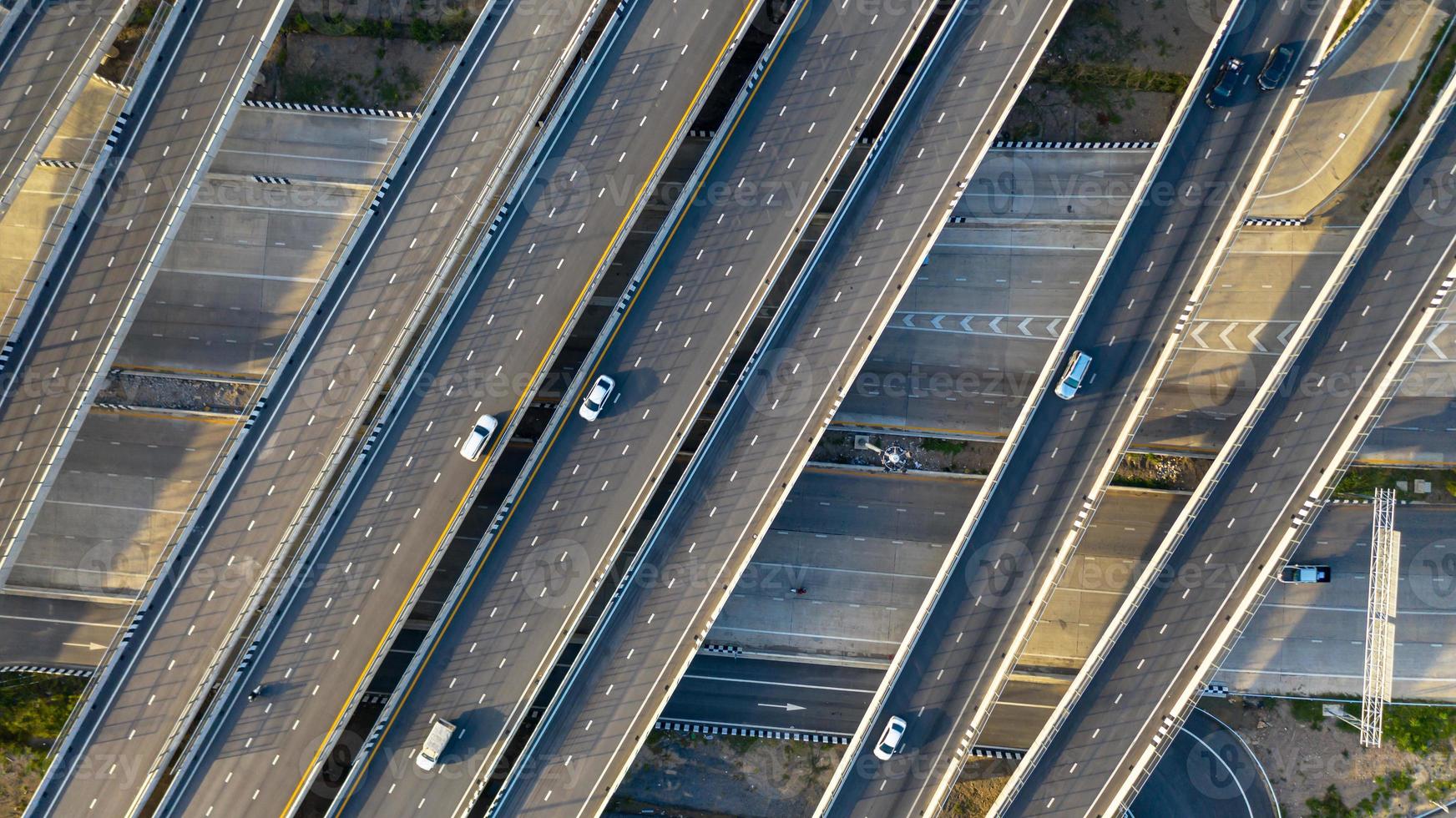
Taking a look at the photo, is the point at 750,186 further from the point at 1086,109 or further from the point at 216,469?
the point at 216,469

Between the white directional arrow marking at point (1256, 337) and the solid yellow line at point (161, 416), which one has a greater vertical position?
the white directional arrow marking at point (1256, 337)

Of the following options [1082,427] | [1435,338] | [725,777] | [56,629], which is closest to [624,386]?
[725,777]

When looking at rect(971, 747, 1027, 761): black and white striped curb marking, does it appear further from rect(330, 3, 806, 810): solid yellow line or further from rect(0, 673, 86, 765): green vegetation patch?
rect(0, 673, 86, 765): green vegetation patch

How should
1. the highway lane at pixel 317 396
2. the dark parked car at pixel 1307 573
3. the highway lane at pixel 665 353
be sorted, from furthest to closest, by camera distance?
the dark parked car at pixel 1307 573
the highway lane at pixel 665 353
the highway lane at pixel 317 396

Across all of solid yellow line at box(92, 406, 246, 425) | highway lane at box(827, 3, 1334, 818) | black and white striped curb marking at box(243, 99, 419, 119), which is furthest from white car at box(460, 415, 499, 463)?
highway lane at box(827, 3, 1334, 818)

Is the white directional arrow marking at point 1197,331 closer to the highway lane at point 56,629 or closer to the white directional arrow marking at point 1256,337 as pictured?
the white directional arrow marking at point 1256,337

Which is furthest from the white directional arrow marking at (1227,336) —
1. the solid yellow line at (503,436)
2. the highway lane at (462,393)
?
the solid yellow line at (503,436)

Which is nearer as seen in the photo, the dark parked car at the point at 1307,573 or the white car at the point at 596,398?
the white car at the point at 596,398
